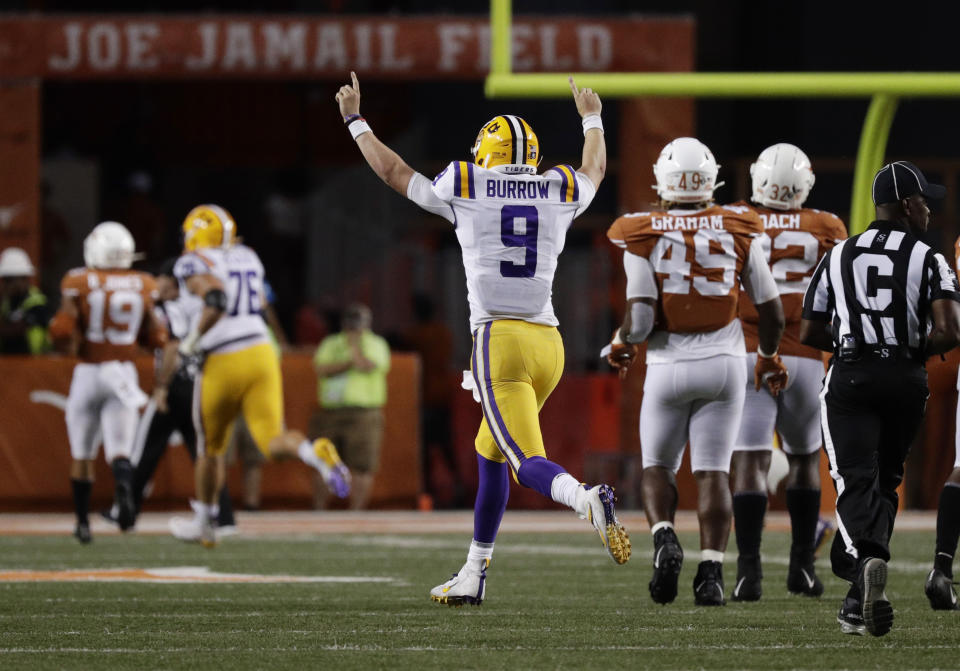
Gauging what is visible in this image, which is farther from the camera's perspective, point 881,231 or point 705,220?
point 705,220

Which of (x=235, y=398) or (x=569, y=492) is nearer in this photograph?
(x=569, y=492)

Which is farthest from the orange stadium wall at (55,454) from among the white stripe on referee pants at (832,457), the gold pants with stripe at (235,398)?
the white stripe on referee pants at (832,457)

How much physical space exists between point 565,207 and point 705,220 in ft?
1.94

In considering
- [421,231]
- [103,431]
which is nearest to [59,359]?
[103,431]

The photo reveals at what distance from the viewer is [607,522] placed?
19.1 feet

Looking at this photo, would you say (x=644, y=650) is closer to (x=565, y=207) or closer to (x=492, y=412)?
(x=492, y=412)

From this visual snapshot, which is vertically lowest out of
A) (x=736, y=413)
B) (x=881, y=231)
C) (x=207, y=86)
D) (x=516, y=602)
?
(x=516, y=602)

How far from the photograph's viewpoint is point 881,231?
19.2 feet

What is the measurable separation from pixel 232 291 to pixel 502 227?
3613 millimetres

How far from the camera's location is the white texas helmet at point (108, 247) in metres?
11.2

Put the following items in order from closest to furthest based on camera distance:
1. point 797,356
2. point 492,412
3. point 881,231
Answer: point 881,231
point 492,412
point 797,356

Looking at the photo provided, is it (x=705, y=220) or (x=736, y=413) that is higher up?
(x=705, y=220)

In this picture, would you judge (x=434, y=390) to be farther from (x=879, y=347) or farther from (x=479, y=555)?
(x=879, y=347)

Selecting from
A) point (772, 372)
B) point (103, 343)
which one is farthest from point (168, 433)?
point (772, 372)
